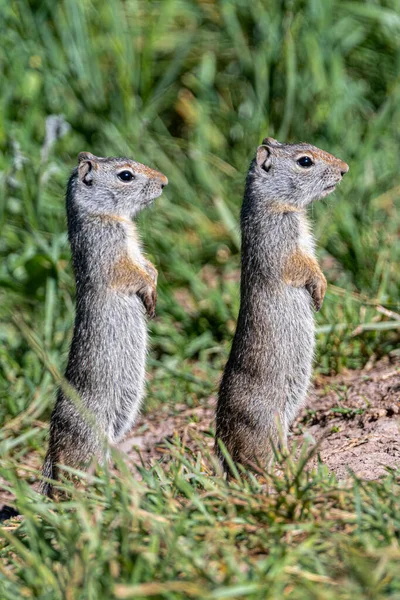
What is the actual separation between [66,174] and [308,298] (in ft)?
8.55

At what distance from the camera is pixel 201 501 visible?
3062 millimetres

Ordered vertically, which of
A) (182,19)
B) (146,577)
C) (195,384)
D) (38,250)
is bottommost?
(195,384)

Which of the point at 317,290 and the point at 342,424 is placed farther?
the point at 342,424

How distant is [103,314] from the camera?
4.17m

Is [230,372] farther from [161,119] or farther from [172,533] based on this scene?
[161,119]

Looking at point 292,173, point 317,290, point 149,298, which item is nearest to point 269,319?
point 317,290

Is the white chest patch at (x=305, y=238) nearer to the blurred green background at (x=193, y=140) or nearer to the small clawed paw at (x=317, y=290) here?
the small clawed paw at (x=317, y=290)

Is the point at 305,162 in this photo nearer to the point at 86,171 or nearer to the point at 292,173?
the point at 292,173

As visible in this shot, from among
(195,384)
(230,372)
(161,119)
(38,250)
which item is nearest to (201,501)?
(230,372)

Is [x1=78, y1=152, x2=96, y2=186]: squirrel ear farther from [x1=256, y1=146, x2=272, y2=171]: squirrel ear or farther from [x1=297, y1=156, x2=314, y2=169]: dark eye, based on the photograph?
[x1=297, y1=156, x2=314, y2=169]: dark eye

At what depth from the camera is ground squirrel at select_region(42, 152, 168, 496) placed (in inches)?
164

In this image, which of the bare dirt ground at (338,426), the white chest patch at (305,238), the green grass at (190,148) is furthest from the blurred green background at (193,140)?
the white chest patch at (305,238)

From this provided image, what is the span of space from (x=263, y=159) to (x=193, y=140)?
8.62 ft

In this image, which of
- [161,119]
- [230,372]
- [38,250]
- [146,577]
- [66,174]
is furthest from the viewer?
[161,119]
